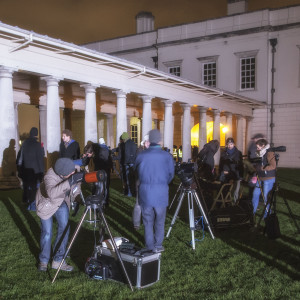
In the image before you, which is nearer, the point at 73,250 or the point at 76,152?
the point at 73,250

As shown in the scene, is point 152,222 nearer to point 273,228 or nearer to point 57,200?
point 57,200

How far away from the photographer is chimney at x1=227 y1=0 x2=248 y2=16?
31.7 meters

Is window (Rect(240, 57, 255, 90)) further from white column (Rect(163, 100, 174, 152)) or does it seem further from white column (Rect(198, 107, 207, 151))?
white column (Rect(163, 100, 174, 152))

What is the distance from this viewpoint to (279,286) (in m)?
4.72

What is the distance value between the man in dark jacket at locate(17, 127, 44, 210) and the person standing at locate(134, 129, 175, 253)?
4.85m

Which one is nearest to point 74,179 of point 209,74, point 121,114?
point 121,114

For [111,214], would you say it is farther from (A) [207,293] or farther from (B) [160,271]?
(A) [207,293]

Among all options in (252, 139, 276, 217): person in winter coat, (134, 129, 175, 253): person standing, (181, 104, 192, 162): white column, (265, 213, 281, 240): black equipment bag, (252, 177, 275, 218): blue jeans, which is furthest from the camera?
(181, 104, 192, 162): white column

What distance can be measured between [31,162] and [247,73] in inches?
939

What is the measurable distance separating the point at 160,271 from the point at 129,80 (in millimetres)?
13492

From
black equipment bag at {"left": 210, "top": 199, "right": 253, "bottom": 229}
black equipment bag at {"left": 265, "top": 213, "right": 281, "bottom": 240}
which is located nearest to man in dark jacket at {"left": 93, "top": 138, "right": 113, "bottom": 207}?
black equipment bag at {"left": 210, "top": 199, "right": 253, "bottom": 229}

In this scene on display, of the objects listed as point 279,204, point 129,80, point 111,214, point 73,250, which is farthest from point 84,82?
point 73,250

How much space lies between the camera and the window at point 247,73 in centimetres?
2988

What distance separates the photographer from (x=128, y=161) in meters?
11.6
